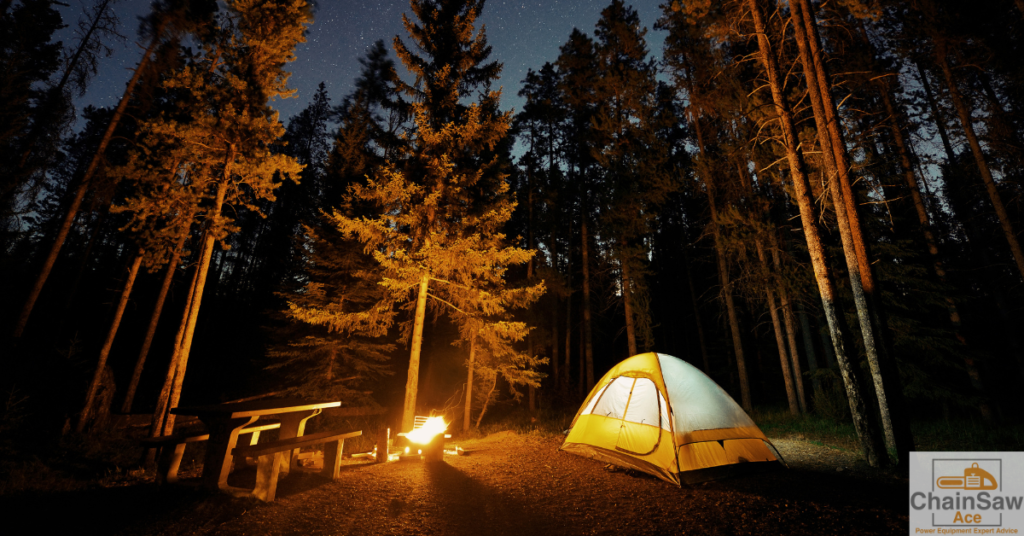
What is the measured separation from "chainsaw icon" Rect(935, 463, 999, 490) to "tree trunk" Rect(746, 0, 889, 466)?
1299 mm

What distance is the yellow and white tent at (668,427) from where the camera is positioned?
6.13 meters

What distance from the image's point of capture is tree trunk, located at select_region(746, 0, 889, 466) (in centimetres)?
666

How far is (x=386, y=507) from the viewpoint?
16.6ft

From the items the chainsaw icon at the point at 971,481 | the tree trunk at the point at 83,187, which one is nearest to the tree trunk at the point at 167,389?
the tree trunk at the point at 83,187

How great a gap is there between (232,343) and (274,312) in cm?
1570

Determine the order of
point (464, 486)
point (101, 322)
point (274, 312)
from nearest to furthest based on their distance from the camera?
point (464, 486)
point (274, 312)
point (101, 322)

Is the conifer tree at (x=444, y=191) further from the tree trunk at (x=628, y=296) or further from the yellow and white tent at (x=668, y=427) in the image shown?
the tree trunk at (x=628, y=296)

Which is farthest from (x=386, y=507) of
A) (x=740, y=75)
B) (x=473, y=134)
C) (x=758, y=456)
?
(x=740, y=75)

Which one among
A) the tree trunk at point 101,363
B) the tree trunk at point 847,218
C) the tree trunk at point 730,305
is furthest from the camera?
the tree trunk at point 730,305

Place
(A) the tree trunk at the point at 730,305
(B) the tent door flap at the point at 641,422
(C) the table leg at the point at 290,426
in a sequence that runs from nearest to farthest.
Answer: (C) the table leg at the point at 290,426
(B) the tent door flap at the point at 641,422
(A) the tree trunk at the point at 730,305

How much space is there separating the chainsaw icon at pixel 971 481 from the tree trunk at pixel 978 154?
9.35 meters

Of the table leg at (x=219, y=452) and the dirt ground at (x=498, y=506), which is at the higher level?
the table leg at (x=219, y=452)

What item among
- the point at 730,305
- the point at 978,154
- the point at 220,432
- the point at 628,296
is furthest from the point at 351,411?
the point at 978,154

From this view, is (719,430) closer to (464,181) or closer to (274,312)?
(464,181)
